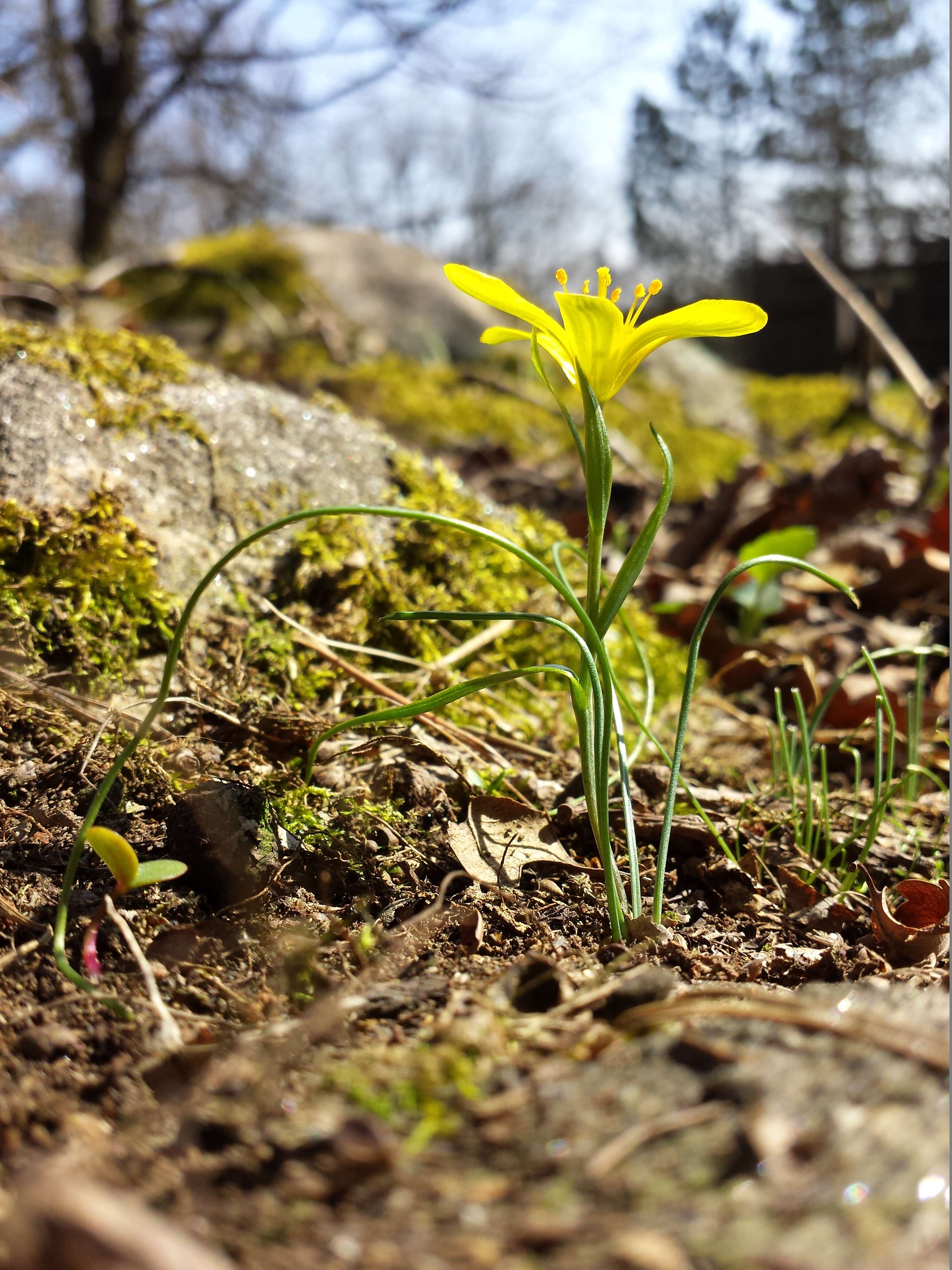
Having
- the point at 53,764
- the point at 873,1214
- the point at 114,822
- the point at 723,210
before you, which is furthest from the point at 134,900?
the point at 723,210

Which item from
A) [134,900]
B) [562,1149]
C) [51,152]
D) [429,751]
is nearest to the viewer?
[562,1149]

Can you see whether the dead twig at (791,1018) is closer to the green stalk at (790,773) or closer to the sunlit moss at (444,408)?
the green stalk at (790,773)

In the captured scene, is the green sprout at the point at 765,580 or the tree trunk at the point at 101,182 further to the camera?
the tree trunk at the point at 101,182

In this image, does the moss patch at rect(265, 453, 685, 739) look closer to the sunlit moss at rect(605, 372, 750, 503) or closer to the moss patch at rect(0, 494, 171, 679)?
the moss patch at rect(0, 494, 171, 679)

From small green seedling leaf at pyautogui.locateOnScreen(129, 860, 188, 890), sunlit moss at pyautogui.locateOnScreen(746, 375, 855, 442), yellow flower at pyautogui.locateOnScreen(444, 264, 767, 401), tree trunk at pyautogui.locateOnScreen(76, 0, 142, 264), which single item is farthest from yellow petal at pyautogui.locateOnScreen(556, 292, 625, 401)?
tree trunk at pyautogui.locateOnScreen(76, 0, 142, 264)

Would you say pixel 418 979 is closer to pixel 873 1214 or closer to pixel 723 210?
pixel 873 1214

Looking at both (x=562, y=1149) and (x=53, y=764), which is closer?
(x=562, y=1149)

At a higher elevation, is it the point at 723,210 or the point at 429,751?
the point at 723,210

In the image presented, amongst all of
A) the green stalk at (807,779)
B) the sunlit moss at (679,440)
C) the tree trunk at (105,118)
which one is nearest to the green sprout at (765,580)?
the green stalk at (807,779)
